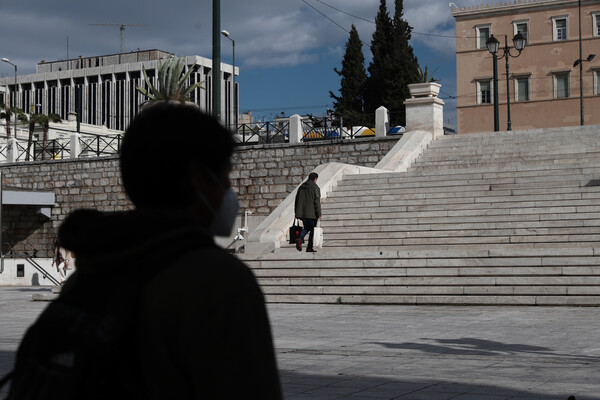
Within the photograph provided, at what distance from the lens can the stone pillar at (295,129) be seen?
92.4 feet

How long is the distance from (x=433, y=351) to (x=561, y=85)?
157 ft

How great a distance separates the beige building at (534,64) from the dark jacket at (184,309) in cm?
5319

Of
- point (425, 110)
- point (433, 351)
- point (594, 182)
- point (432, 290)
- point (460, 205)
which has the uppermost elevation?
point (425, 110)

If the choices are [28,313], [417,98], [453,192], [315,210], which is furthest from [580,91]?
[28,313]

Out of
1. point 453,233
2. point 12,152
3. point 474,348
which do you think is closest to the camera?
point 474,348

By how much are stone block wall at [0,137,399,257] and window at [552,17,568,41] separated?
101 ft

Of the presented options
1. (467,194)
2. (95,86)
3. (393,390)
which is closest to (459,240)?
(467,194)

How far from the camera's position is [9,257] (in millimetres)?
22766

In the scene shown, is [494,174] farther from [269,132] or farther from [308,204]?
[269,132]

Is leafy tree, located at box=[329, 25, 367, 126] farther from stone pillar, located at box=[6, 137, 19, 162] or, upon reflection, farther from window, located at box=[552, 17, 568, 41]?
stone pillar, located at box=[6, 137, 19, 162]

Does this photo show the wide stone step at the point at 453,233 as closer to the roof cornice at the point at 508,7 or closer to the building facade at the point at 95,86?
the roof cornice at the point at 508,7

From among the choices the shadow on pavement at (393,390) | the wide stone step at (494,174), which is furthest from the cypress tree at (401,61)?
the shadow on pavement at (393,390)

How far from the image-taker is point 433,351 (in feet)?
26.7

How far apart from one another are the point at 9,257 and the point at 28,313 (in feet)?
33.6
